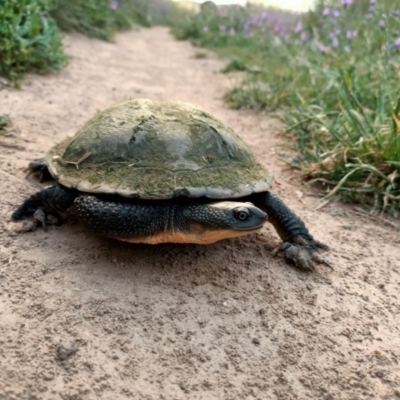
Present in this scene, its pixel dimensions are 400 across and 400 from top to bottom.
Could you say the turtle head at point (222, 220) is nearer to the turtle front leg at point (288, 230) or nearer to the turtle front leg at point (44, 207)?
the turtle front leg at point (288, 230)

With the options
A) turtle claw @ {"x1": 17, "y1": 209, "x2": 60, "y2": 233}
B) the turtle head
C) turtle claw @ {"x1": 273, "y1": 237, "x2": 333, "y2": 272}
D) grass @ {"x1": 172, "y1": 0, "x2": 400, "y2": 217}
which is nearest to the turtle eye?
the turtle head

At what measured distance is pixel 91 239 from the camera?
2246mm

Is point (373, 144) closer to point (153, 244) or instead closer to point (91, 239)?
point (153, 244)

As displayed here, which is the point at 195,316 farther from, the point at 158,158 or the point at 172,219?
the point at 158,158

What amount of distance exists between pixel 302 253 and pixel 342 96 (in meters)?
1.71

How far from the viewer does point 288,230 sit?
2311 mm

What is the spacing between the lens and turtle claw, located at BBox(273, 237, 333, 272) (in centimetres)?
218

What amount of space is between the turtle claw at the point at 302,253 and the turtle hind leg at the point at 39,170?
153cm

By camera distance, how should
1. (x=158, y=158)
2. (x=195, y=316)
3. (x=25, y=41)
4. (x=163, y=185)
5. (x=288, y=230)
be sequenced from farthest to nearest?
(x=25, y=41), (x=288, y=230), (x=158, y=158), (x=163, y=185), (x=195, y=316)

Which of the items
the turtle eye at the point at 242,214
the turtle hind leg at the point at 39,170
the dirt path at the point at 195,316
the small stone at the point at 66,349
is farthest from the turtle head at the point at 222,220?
the turtle hind leg at the point at 39,170

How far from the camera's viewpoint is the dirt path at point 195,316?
1.51 m

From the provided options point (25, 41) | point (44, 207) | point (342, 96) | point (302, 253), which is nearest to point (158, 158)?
point (44, 207)

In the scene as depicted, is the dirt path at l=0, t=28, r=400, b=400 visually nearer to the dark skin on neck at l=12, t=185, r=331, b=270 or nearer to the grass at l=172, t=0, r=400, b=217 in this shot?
the dark skin on neck at l=12, t=185, r=331, b=270

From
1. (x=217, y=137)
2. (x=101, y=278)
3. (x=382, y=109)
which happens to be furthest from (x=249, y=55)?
(x=101, y=278)
